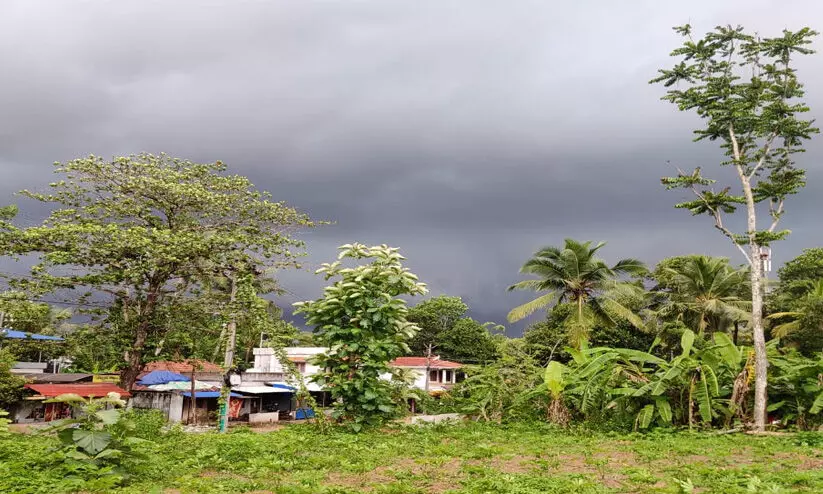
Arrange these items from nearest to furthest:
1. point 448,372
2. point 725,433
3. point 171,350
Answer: point 725,433
point 171,350
point 448,372

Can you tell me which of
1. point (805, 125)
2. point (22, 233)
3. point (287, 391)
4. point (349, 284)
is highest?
point (805, 125)

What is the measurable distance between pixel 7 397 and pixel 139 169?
11.1 m

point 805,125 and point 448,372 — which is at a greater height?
point 805,125

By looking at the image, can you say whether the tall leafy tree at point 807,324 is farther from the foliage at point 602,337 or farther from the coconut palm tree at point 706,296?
the foliage at point 602,337

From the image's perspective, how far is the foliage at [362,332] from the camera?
496 inches

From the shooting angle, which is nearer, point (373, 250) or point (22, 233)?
point (373, 250)

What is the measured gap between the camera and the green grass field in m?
7.29

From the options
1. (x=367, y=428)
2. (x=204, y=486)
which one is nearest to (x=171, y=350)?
Answer: (x=367, y=428)

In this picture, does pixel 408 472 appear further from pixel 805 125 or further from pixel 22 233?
pixel 22 233

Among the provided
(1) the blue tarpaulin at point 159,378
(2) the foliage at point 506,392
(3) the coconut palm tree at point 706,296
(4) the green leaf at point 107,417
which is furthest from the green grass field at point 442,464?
(3) the coconut palm tree at point 706,296

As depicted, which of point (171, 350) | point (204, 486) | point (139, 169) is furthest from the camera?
point (171, 350)

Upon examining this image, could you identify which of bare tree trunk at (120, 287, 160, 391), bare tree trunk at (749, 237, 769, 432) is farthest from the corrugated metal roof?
bare tree trunk at (749, 237, 769, 432)

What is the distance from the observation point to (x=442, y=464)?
9117 millimetres

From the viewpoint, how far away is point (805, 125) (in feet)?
53.6
